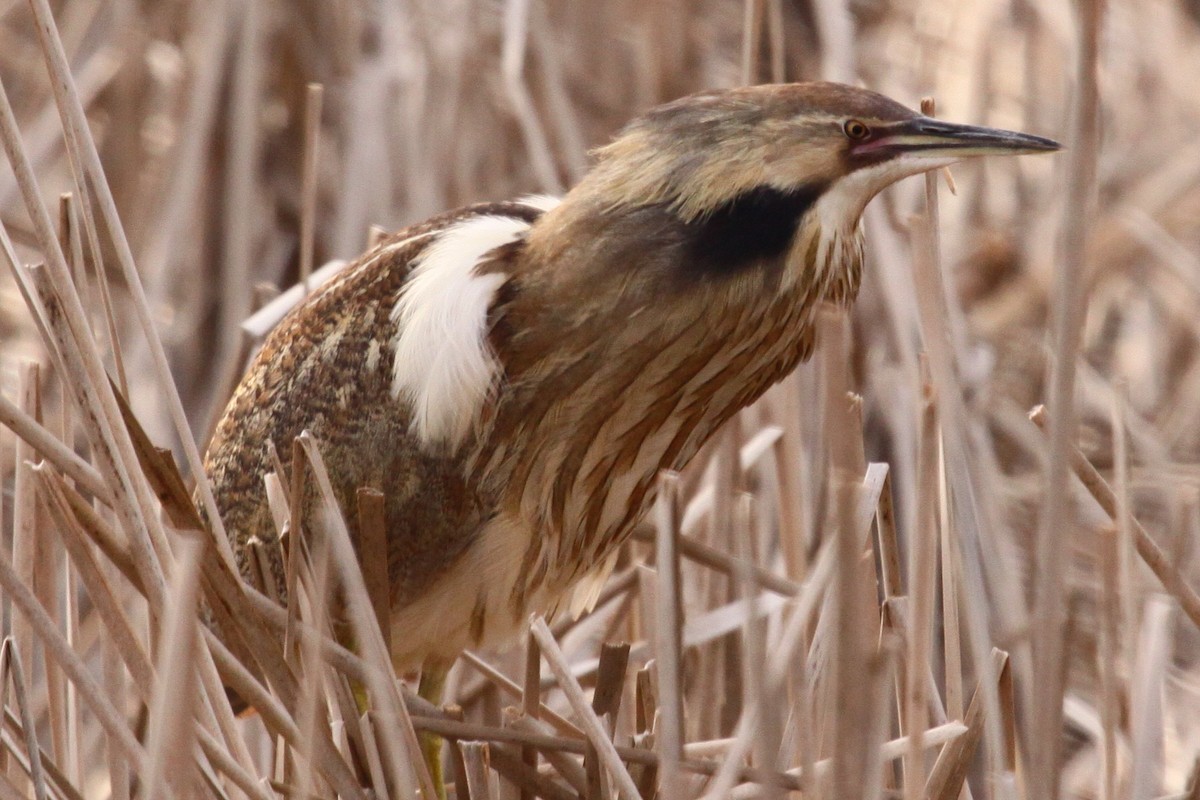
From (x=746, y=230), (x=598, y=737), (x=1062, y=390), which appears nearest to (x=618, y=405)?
(x=746, y=230)

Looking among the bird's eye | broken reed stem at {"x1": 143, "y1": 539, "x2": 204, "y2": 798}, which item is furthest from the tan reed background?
the bird's eye

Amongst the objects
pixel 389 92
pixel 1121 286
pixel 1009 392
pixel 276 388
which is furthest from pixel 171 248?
pixel 1121 286

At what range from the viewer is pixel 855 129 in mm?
1533

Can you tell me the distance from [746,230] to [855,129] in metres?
0.14

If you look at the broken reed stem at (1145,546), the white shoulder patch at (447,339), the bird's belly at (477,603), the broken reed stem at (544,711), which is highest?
the white shoulder patch at (447,339)

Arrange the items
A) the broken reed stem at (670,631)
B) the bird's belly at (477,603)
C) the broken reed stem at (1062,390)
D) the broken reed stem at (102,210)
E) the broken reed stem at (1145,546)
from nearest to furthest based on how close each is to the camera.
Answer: the broken reed stem at (1062,390) → the broken reed stem at (670,631) → the broken reed stem at (102,210) → the broken reed stem at (1145,546) → the bird's belly at (477,603)

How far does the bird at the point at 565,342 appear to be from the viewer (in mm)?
1571

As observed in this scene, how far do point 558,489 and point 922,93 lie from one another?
4.95 ft

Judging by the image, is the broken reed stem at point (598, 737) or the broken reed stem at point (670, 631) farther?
the broken reed stem at point (598, 737)

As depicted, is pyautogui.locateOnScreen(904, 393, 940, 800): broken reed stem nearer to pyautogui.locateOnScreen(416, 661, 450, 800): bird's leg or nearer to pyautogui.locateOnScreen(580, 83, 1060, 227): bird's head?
pyautogui.locateOnScreen(580, 83, 1060, 227): bird's head

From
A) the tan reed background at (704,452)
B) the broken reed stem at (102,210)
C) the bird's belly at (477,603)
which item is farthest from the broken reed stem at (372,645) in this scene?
the bird's belly at (477,603)

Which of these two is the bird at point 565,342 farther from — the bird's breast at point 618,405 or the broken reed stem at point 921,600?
the broken reed stem at point 921,600

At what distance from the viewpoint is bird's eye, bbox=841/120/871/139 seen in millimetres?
1529

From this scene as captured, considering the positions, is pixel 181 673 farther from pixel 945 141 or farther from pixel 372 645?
pixel 945 141
